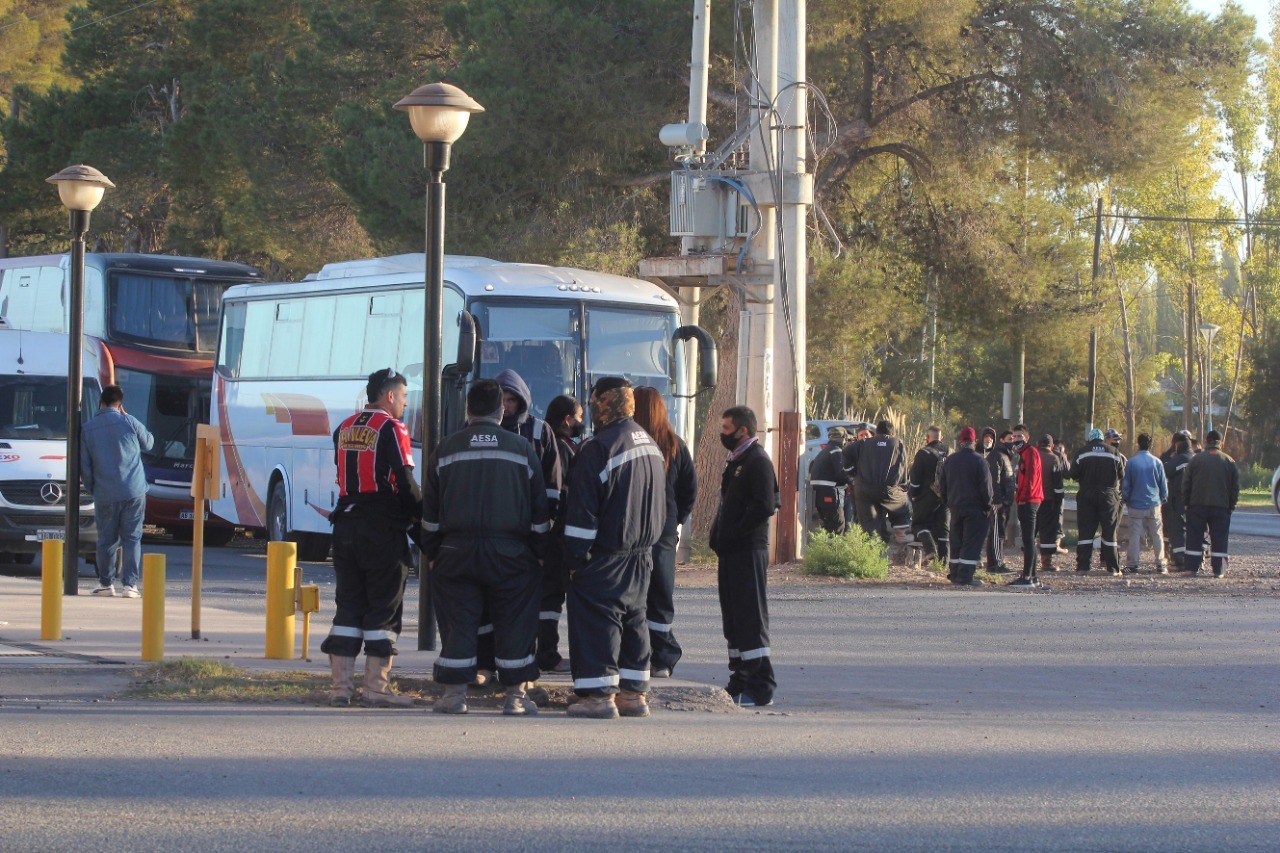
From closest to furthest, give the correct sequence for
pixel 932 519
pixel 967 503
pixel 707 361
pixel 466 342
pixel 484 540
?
1. pixel 484 540
2. pixel 466 342
3. pixel 707 361
4. pixel 967 503
5. pixel 932 519

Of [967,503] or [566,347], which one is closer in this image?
[566,347]

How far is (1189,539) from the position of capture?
68.7ft

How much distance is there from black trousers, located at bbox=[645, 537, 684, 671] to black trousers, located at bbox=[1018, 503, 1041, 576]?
969cm

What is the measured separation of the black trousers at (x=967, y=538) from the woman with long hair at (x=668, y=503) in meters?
9.32

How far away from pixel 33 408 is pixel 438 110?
1081 cm

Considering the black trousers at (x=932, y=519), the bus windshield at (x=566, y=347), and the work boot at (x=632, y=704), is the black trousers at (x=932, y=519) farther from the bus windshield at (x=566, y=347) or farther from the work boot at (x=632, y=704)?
the work boot at (x=632, y=704)

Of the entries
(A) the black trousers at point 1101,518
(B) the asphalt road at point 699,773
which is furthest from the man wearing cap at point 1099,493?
(B) the asphalt road at point 699,773

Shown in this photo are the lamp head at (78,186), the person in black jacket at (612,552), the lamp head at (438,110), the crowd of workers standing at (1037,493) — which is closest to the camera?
the person in black jacket at (612,552)

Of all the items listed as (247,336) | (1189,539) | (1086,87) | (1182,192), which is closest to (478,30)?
(247,336)

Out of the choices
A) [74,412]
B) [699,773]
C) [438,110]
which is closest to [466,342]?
[74,412]

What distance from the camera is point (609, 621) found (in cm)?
891

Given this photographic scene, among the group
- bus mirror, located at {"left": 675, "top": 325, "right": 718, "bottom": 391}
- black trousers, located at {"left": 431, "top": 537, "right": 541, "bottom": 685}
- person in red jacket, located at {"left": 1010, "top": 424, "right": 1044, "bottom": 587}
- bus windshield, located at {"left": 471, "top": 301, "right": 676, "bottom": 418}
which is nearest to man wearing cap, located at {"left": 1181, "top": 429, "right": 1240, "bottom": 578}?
person in red jacket, located at {"left": 1010, "top": 424, "right": 1044, "bottom": 587}

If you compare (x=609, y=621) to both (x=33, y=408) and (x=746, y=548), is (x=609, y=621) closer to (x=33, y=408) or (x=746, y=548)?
A: (x=746, y=548)

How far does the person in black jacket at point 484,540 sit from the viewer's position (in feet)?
28.5
